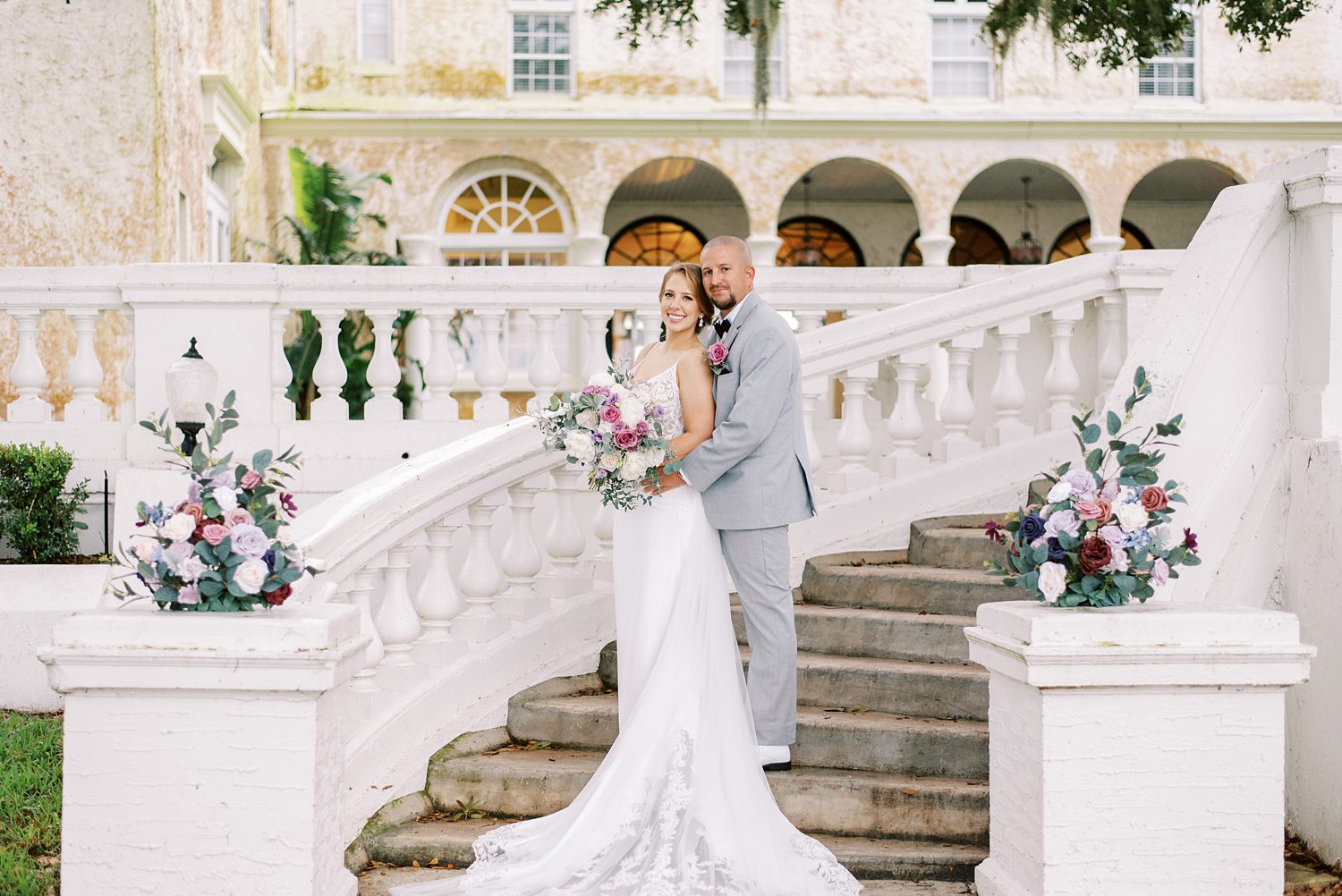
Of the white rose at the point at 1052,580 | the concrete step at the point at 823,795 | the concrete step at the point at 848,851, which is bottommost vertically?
the concrete step at the point at 848,851

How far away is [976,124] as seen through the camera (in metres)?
17.7

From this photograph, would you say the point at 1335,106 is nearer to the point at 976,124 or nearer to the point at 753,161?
the point at 976,124

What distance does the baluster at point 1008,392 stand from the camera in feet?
21.1

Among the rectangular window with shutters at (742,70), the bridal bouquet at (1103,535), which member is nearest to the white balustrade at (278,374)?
the bridal bouquet at (1103,535)

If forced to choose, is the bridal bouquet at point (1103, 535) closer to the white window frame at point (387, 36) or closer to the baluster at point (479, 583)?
the baluster at point (479, 583)

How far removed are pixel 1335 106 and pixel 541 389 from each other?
15.0 metres

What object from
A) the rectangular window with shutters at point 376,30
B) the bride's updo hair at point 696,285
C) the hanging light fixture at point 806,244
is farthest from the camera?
the hanging light fixture at point 806,244

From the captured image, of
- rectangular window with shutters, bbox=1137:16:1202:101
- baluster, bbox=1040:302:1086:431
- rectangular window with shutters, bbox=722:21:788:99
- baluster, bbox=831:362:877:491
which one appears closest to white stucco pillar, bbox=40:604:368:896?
baluster, bbox=831:362:877:491

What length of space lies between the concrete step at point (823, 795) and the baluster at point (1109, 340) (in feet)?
8.64

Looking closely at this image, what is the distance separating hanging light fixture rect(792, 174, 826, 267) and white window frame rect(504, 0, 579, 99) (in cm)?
386

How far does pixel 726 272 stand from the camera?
4.72 metres

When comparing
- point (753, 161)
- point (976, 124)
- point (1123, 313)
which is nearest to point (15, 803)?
point (1123, 313)

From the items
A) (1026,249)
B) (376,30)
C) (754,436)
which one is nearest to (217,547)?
(754,436)

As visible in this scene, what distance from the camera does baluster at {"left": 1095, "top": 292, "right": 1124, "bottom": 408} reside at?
257 inches
